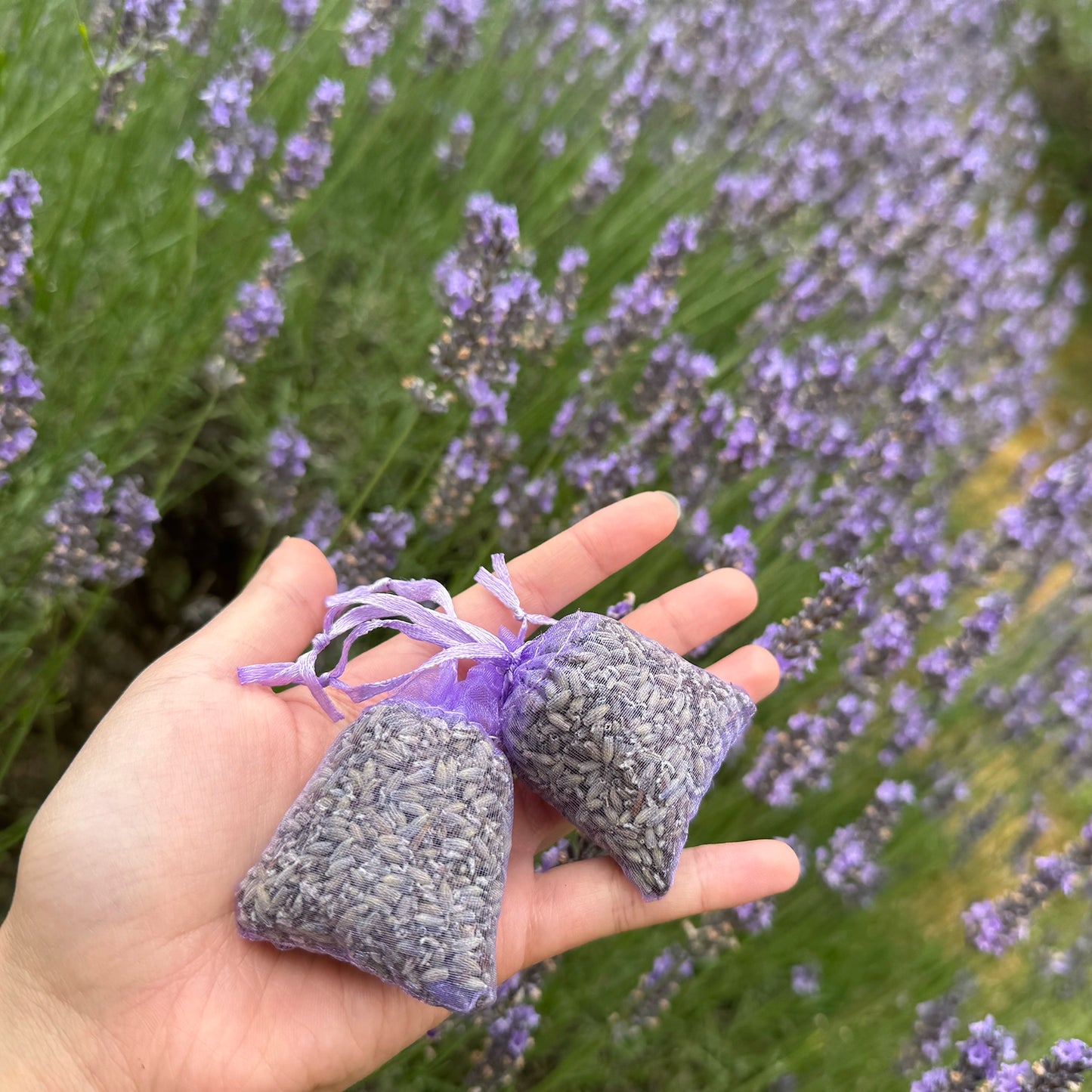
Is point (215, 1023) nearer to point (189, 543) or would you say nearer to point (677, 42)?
point (189, 543)

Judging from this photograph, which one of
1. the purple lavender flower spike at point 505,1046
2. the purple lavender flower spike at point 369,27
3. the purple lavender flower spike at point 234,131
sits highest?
the purple lavender flower spike at point 369,27

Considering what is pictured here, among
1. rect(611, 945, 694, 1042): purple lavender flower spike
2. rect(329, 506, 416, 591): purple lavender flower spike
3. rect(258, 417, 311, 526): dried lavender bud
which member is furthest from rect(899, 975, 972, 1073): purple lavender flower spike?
rect(258, 417, 311, 526): dried lavender bud

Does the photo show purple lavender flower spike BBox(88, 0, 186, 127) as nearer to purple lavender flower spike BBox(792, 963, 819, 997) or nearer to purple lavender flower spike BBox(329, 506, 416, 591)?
purple lavender flower spike BBox(329, 506, 416, 591)

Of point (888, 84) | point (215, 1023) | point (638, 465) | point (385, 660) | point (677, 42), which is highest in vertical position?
point (888, 84)

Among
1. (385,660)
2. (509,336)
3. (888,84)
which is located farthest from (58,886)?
(888,84)

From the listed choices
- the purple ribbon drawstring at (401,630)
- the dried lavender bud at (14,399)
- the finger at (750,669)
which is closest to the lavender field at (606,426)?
the dried lavender bud at (14,399)

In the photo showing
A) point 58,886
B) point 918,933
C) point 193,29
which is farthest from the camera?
point 918,933

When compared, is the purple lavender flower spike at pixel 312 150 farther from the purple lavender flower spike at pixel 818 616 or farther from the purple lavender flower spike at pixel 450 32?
the purple lavender flower spike at pixel 818 616

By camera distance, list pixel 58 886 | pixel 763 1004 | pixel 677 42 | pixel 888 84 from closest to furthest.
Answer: pixel 58 886, pixel 763 1004, pixel 677 42, pixel 888 84

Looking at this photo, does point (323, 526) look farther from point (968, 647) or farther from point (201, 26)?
point (968, 647)
